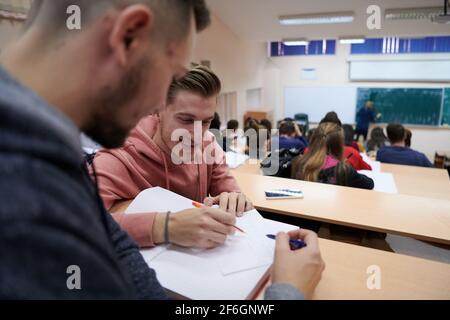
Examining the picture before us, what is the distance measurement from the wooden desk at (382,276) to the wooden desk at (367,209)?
0.60 metres

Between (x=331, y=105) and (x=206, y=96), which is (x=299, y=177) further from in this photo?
(x=331, y=105)

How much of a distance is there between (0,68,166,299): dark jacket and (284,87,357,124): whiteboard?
8.29 m

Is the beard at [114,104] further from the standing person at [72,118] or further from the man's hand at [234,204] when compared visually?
the man's hand at [234,204]

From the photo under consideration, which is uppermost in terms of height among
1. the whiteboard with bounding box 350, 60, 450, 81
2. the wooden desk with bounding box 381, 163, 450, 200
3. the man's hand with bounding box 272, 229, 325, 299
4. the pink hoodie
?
the whiteboard with bounding box 350, 60, 450, 81

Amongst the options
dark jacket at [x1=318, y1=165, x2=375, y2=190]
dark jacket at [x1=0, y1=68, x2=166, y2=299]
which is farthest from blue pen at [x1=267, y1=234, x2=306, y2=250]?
dark jacket at [x1=318, y1=165, x2=375, y2=190]

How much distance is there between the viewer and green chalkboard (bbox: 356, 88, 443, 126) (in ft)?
24.0

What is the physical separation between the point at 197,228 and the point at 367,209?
4.09ft

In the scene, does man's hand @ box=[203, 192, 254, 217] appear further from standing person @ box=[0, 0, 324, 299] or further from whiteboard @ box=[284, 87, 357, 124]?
whiteboard @ box=[284, 87, 357, 124]

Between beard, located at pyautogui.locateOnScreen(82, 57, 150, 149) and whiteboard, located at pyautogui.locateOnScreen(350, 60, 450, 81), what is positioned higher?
whiteboard, located at pyautogui.locateOnScreen(350, 60, 450, 81)

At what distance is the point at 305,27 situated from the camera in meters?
6.00

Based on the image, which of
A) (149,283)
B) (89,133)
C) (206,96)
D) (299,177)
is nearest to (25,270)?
(89,133)

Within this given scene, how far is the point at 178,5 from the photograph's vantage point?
19.9 inches

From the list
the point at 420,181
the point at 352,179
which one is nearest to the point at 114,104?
the point at 352,179

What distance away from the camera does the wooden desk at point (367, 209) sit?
60.1 inches
